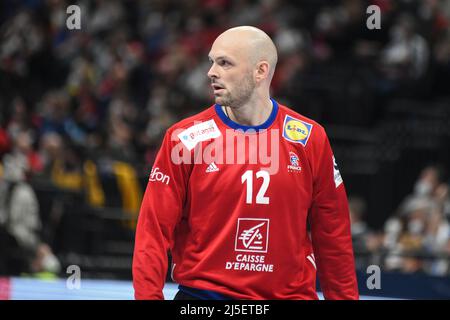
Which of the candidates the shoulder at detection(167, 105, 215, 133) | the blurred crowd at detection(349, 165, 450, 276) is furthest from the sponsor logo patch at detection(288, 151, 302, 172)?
the blurred crowd at detection(349, 165, 450, 276)

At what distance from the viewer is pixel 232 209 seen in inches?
209

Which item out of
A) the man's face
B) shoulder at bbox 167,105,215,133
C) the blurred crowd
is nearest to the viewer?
the man's face

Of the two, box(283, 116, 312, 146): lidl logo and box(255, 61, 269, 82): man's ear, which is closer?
box(255, 61, 269, 82): man's ear

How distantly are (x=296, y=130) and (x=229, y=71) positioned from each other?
47 centimetres

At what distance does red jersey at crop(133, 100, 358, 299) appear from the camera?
5.27 meters

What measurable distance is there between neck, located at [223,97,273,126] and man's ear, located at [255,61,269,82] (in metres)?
0.12

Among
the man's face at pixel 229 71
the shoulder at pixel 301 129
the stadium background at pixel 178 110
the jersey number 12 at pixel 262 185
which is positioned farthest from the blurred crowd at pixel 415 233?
the man's face at pixel 229 71

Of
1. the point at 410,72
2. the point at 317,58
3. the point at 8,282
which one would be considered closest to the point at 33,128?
the point at 317,58

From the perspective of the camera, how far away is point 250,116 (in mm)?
5434

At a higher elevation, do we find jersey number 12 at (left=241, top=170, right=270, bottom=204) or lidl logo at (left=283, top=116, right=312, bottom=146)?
lidl logo at (left=283, top=116, right=312, bottom=146)

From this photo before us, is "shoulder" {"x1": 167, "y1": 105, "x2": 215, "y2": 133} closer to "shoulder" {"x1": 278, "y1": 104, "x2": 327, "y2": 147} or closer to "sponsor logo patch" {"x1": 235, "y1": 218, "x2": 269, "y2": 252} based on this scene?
"shoulder" {"x1": 278, "y1": 104, "x2": 327, "y2": 147}

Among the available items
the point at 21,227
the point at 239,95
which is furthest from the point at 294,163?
the point at 21,227

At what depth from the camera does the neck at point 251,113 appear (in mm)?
5422

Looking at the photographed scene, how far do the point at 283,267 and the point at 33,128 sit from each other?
34.4ft
